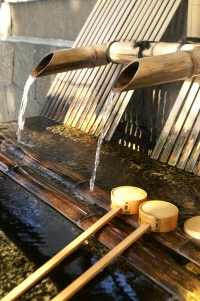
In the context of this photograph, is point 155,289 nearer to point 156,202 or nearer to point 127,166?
point 156,202

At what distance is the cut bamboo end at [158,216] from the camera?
145 cm

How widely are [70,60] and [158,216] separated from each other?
133 centimetres

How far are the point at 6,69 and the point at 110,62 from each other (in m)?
2.71

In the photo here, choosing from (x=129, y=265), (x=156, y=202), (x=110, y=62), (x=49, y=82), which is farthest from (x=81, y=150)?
(x=49, y=82)

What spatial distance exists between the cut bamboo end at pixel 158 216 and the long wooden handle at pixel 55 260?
0.12 m

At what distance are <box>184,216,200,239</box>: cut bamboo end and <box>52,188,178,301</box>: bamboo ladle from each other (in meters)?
0.05

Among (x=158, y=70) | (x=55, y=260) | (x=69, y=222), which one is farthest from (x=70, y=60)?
(x=55, y=260)

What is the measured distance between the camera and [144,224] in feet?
4.80

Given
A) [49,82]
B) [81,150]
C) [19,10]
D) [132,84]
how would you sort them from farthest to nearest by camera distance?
[19,10] → [49,82] → [81,150] → [132,84]

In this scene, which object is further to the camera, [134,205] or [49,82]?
[49,82]

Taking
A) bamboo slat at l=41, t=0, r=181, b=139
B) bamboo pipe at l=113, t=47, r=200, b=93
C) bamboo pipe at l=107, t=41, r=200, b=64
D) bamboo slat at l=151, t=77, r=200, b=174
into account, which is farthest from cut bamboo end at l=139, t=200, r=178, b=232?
bamboo slat at l=41, t=0, r=181, b=139

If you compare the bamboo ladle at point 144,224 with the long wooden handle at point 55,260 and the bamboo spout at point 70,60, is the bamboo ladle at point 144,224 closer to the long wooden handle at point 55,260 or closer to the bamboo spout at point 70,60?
the long wooden handle at point 55,260

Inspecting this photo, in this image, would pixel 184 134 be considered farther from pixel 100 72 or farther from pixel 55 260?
pixel 55 260

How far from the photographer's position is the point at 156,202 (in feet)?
5.14
